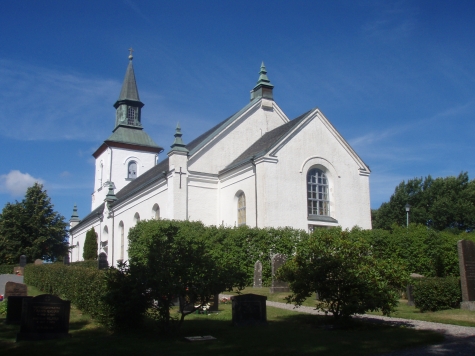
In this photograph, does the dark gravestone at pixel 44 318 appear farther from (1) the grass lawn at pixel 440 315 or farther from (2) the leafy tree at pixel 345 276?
(1) the grass lawn at pixel 440 315

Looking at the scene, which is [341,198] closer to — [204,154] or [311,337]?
[204,154]

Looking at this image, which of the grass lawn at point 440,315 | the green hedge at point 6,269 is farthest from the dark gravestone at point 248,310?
the green hedge at point 6,269

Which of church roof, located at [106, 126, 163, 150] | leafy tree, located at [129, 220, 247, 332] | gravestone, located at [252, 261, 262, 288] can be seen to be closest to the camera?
leafy tree, located at [129, 220, 247, 332]

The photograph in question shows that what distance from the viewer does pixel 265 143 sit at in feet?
102

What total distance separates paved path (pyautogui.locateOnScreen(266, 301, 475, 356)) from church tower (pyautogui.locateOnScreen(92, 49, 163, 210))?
41.9 metres

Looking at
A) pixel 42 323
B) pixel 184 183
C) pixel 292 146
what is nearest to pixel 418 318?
pixel 42 323

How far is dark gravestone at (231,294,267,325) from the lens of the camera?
12.6 m

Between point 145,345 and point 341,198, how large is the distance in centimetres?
2187

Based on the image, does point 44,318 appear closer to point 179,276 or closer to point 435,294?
point 179,276

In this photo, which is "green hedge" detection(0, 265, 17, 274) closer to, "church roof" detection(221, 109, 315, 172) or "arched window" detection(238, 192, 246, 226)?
"church roof" detection(221, 109, 315, 172)

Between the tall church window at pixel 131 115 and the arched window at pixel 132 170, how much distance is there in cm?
506

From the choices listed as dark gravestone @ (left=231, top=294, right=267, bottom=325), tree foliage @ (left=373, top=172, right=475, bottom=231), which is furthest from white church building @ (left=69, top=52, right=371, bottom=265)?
tree foliage @ (left=373, top=172, right=475, bottom=231)

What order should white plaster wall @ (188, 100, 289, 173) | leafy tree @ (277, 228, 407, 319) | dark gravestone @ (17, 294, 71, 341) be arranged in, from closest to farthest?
dark gravestone @ (17, 294, 71, 341)
leafy tree @ (277, 228, 407, 319)
white plaster wall @ (188, 100, 289, 173)

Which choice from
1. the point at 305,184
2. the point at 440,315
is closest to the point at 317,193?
the point at 305,184
